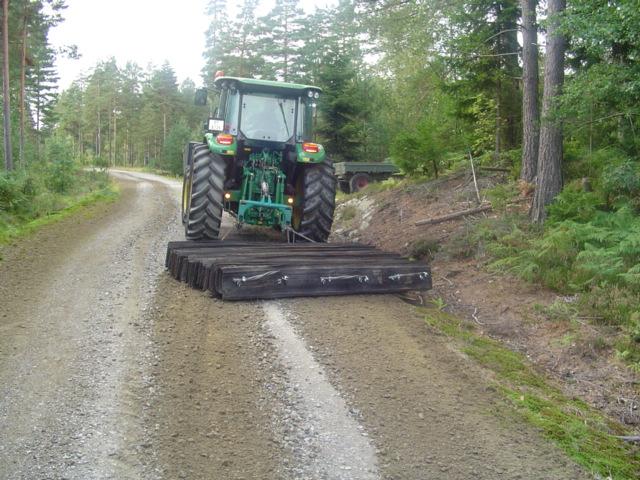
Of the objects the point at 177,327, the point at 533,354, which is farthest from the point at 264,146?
the point at 533,354

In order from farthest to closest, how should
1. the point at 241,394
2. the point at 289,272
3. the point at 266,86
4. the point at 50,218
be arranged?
the point at 50,218 < the point at 266,86 < the point at 289,272 < the point at 241,394

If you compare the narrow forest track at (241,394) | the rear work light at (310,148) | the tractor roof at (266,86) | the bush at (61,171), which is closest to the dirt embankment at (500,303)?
the narrow forest track at (241,394)

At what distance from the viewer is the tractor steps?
6.02 meters

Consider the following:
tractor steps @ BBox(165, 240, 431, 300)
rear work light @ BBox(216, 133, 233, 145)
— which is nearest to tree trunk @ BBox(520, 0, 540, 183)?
tractor steps @ BBox(165, 240, 431, 300)

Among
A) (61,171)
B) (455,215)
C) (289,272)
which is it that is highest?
(61,171)

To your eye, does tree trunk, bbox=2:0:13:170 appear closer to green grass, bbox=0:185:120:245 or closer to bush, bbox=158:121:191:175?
green grass, bbox=0:185:120:245

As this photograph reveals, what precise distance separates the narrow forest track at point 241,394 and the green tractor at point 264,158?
2.99 meters

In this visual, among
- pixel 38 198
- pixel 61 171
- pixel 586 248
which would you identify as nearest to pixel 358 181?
pixel 61 171

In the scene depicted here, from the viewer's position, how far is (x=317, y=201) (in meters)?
9.40

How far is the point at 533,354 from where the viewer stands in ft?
18.2

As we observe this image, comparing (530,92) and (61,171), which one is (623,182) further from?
(61,171)

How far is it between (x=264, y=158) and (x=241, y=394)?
6128mm

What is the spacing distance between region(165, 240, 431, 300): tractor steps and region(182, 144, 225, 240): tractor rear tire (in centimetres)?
144

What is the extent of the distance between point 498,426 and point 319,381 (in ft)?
4.26
